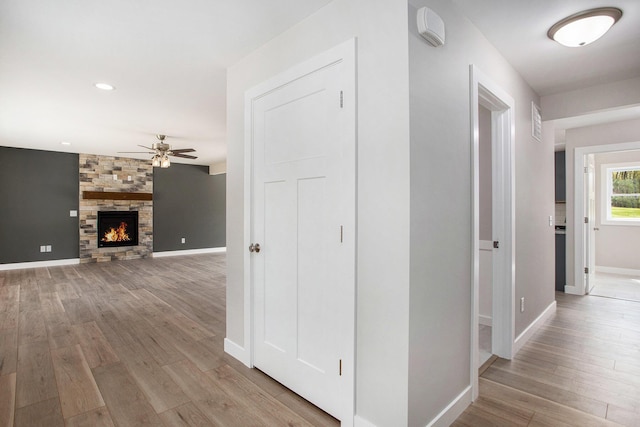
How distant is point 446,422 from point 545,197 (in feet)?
8.88

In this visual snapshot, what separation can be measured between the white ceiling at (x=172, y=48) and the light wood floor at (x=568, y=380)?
240cm

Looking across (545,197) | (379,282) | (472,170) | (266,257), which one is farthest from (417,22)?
(545,197)

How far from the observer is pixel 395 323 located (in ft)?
5.14

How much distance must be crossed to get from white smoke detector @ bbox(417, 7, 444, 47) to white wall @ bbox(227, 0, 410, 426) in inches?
4.0

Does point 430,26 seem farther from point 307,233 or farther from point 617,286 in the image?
point 617,286

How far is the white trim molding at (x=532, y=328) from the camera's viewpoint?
280cm

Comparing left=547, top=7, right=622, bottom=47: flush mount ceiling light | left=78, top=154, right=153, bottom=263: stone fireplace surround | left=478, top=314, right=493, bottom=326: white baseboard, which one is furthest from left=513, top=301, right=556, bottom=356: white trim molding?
left=78, top=154, right=153, bottom=263: stone fireplace surround

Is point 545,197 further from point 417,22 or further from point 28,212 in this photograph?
point 28,212

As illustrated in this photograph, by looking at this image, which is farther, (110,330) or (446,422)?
(110,330)

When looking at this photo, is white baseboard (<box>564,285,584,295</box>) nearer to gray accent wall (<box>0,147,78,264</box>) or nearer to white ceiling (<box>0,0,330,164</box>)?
white ceiling (<box>0,0,330,164</box>)

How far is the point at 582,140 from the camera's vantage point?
4.66 meters

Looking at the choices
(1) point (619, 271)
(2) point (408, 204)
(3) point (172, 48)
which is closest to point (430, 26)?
(2) point (408, 204)

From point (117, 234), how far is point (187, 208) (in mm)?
1772

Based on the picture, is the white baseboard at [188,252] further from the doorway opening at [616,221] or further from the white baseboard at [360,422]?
the doorway opening at [616,221]
